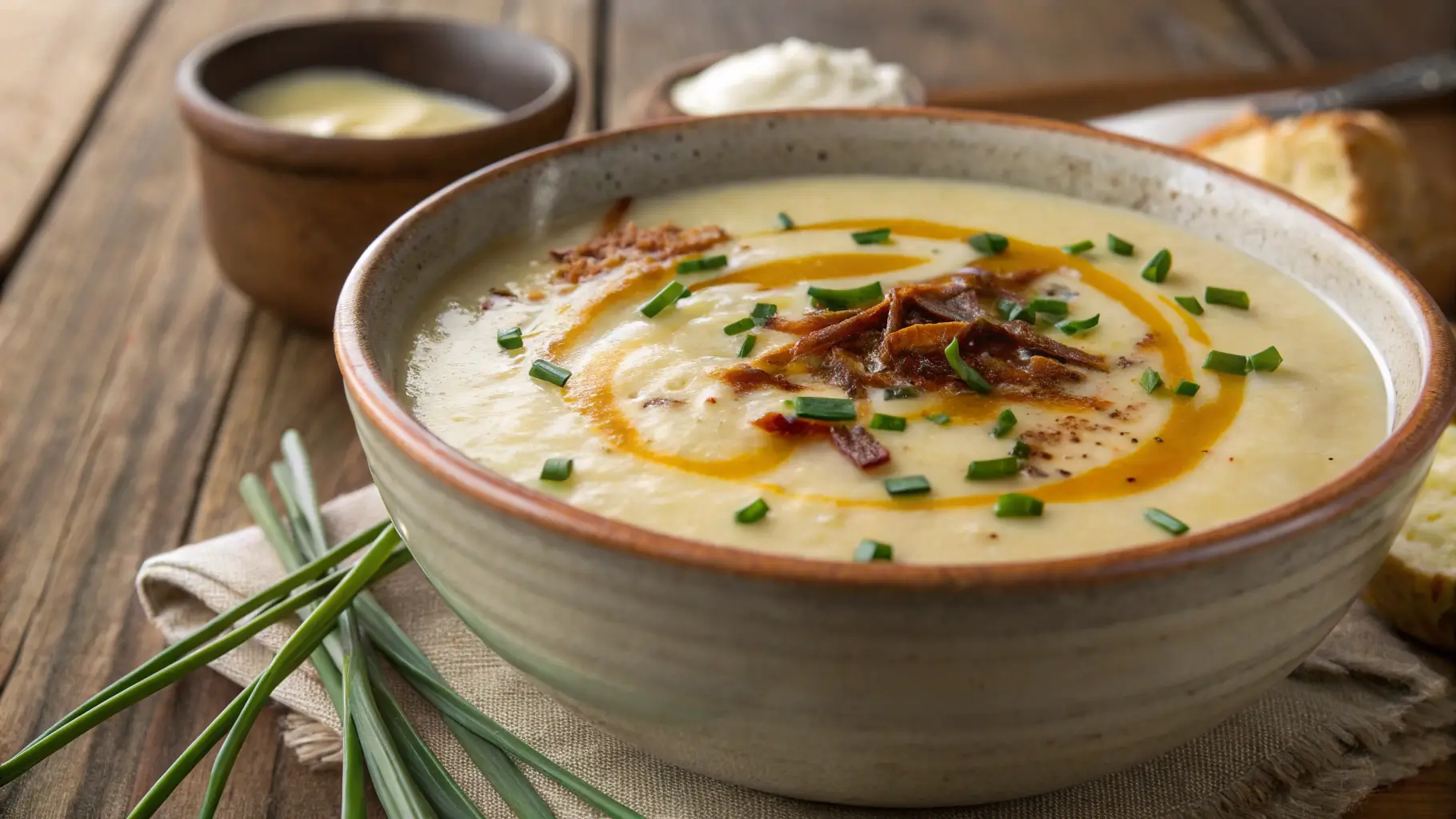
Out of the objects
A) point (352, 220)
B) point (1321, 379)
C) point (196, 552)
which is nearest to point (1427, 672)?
point (1321, 379)

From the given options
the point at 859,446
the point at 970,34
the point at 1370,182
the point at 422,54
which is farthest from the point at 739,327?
the point at 970,34

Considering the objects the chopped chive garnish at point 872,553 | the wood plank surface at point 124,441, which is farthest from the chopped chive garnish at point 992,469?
the wood plank surface at point 124,441

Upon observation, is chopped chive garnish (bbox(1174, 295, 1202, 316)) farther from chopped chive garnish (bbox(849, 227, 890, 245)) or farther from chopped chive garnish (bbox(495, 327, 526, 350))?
chopped chive garnish (bbox(495, 327, 526, 350))

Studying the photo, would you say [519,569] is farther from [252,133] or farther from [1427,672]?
[252,133]

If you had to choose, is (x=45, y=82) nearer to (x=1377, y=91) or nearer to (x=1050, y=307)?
(x=1050, y=307)

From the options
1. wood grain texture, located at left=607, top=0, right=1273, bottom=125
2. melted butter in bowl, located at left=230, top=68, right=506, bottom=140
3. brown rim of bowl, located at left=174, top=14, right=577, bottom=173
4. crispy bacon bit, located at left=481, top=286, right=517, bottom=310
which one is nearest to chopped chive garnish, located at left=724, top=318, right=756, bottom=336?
crispy bacon bit, located at left=481, top=286, right=517, bottom=310
